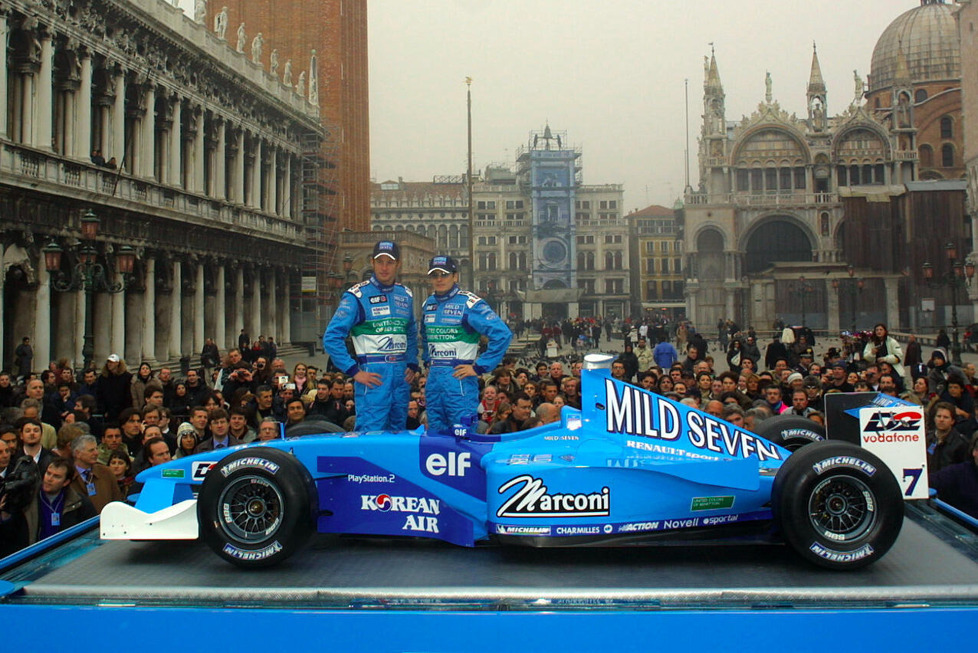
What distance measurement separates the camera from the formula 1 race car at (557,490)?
4609 mm

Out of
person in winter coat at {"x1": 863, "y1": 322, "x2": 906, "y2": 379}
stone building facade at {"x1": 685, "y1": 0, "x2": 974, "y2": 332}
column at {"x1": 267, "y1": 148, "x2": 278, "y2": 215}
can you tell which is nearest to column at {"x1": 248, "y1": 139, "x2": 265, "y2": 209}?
column at {"x1": 267, "y1": 148, "x2": 278, "y2": 215}

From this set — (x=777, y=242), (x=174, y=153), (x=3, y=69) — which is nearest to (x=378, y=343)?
(x=3, y=69)

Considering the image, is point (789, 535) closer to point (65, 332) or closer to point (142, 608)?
point (142, 608)

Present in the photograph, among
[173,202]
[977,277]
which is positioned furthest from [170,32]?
[977,277]

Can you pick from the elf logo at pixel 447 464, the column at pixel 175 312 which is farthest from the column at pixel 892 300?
the elf logo at pixel 447 464

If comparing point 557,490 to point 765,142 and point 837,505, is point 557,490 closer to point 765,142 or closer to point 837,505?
point 837,505

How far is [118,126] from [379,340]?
86.7 feet

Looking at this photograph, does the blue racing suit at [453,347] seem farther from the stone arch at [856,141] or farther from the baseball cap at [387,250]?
the stone arch at [856,141]

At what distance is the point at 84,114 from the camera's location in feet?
89.0

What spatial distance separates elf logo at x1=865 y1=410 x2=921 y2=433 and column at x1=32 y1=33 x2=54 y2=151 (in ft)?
80.7

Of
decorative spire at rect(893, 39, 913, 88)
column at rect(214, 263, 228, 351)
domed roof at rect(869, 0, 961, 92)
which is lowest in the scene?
column at rect(214, 263, 228, 351)

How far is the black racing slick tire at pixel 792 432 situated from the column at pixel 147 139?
28806mm

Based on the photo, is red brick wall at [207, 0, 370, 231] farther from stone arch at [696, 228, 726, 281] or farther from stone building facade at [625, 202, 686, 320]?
stone building facade at [625, 202, 686, 320]

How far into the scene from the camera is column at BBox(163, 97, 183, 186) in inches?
1309
